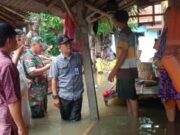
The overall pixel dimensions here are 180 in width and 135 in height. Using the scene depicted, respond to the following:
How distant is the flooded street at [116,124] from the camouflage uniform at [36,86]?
253mm

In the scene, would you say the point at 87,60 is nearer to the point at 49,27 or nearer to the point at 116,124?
the point at 116,124

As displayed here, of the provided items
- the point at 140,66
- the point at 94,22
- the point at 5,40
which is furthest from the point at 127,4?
the point at 5,40

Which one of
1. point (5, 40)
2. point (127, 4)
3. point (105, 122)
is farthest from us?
point (127, 4)

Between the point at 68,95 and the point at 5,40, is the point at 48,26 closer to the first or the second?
the point at 68,95

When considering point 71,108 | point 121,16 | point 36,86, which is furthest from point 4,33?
point 36,86

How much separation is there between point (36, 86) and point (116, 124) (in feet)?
6.46

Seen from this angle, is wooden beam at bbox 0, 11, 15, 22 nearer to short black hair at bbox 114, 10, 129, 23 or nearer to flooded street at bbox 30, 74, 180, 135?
flooded street at bbox 30, 74, 180, 135

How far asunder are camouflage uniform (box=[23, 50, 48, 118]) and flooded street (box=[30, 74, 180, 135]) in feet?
0.83

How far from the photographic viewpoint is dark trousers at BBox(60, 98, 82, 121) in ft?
26.1

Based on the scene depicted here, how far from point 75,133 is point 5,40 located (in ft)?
11.4

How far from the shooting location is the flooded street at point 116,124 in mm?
7032

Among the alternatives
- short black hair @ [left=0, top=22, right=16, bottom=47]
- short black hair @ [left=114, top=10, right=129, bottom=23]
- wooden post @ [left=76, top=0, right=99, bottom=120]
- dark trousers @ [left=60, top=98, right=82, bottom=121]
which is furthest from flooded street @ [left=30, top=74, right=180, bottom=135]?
short black hair @ [left=0, top=22, right=16, bottom=47]

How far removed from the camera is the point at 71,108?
8016 millimetres

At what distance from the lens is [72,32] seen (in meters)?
8.30
